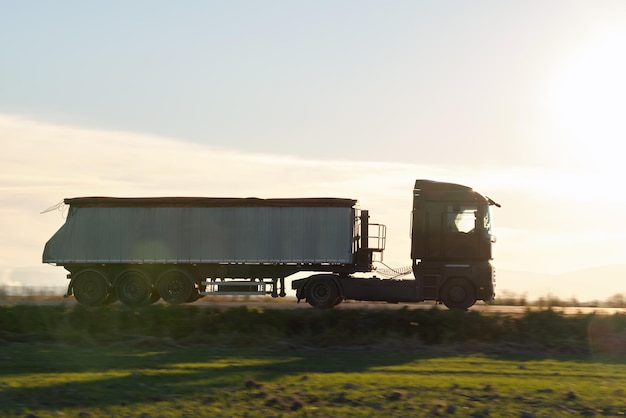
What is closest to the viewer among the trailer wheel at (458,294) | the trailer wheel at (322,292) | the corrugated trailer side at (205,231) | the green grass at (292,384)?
the green grass at (292,384)

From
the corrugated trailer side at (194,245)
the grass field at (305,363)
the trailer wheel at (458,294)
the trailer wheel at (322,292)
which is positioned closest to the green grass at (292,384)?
the grass field at (305,363)

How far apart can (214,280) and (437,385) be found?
719 inches

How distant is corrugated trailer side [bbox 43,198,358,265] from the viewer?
31750 mm

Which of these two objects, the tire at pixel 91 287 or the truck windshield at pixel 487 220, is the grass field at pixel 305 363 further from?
the tire at pixel 91 287

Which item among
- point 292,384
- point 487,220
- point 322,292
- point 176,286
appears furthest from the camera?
point 176,286

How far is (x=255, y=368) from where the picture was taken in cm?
1647

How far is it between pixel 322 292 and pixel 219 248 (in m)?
4.04

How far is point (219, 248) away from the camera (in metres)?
32.2

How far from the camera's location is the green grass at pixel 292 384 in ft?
43.2

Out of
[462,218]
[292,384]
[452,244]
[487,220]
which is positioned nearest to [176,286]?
[452,244]

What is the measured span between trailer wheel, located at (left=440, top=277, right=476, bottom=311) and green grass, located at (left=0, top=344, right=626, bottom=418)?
34.4 ft

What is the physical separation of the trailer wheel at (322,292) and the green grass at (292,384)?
11.5 m

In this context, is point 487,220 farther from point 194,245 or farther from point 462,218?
point 194,245

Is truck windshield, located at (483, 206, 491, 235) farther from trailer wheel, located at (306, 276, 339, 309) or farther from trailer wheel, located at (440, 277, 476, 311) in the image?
trailer wheel, located at (306, 276, 339, 309)
